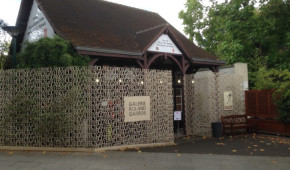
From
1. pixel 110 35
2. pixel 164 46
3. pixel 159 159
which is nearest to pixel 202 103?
pixel 164 46

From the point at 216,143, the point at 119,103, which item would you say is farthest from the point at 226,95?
the point at 119,103

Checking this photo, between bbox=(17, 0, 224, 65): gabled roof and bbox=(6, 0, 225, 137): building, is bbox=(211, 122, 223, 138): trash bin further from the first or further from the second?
bbox=(17, 0, 224, 65): gabled roof

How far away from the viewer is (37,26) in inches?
507

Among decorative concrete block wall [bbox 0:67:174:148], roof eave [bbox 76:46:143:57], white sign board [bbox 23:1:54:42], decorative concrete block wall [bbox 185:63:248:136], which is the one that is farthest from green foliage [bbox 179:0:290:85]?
white sign board [bbox 23:1:54:42]

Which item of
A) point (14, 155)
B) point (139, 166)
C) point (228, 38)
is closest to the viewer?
point (139, 166)

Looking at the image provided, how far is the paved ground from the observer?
6512 millimetres

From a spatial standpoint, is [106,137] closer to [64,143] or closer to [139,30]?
[64,143]

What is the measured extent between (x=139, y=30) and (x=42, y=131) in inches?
306

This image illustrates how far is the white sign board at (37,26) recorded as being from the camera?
476 inches

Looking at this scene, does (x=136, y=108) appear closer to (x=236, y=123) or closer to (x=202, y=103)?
(x=202, y=103)

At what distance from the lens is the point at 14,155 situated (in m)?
7.76

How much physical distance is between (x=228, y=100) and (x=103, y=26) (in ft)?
23.3

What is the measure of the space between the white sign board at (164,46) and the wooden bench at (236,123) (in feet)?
12.3

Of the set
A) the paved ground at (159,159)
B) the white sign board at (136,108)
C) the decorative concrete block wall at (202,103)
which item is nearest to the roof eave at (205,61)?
the decorative concrete block wall at (202,103)
